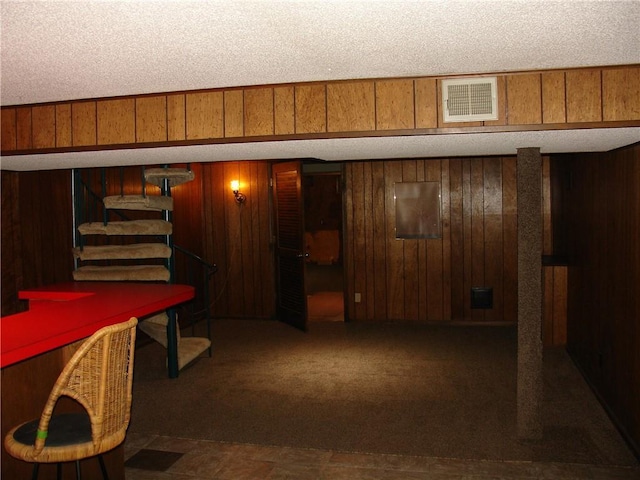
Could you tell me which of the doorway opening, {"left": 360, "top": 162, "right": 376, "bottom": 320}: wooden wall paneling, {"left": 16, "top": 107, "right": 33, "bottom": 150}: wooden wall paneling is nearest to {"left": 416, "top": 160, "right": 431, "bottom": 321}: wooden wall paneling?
{"left": 360, "top": 162, "right": 376, "bottom": 320}: wooden wall paneling

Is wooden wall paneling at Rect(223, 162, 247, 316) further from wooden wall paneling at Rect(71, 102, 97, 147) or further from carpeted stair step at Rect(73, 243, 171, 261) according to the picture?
wooden wall paneling at Rect(71, 102, 97, 147)

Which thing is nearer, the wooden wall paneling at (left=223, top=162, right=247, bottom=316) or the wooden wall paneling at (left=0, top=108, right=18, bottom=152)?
the wooden wall paneling at (left=0, top=108, right=18, bottom=152)

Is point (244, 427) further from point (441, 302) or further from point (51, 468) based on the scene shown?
point (441, 302)

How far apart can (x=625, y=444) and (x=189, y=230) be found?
527 cm

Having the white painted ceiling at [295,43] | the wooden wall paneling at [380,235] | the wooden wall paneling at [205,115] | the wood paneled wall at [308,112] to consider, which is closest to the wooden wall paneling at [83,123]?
the wood paneled wall at [308,112]

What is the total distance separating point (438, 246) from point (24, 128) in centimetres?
478

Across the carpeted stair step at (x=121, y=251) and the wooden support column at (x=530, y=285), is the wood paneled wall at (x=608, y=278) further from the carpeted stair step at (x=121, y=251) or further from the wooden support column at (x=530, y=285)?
the carpeted stair step at (x=121, y=251)

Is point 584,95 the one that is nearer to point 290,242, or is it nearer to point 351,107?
point 351,107

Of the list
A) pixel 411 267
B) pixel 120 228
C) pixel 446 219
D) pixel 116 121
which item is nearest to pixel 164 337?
pixel 120 228

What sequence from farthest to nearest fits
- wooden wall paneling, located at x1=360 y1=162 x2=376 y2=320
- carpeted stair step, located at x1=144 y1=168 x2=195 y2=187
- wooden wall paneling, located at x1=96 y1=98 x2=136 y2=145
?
wooden wall paneling, located at x1=360 y1=162 x2=376 y2=320
carpeted stair step, located at x1=144 y1=168 x2=195 y2=187
wooden wall paneling, located at x1=96 y1=98 x2=136 y2=145

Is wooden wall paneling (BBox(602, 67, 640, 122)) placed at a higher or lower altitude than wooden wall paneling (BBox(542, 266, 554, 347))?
higher

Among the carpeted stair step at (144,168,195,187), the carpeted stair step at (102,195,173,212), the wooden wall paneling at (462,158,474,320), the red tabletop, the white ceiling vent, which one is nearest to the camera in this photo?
the red tabletop

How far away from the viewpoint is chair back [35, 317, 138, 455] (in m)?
1.92

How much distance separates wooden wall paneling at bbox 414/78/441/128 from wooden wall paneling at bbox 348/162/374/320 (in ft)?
13.5
